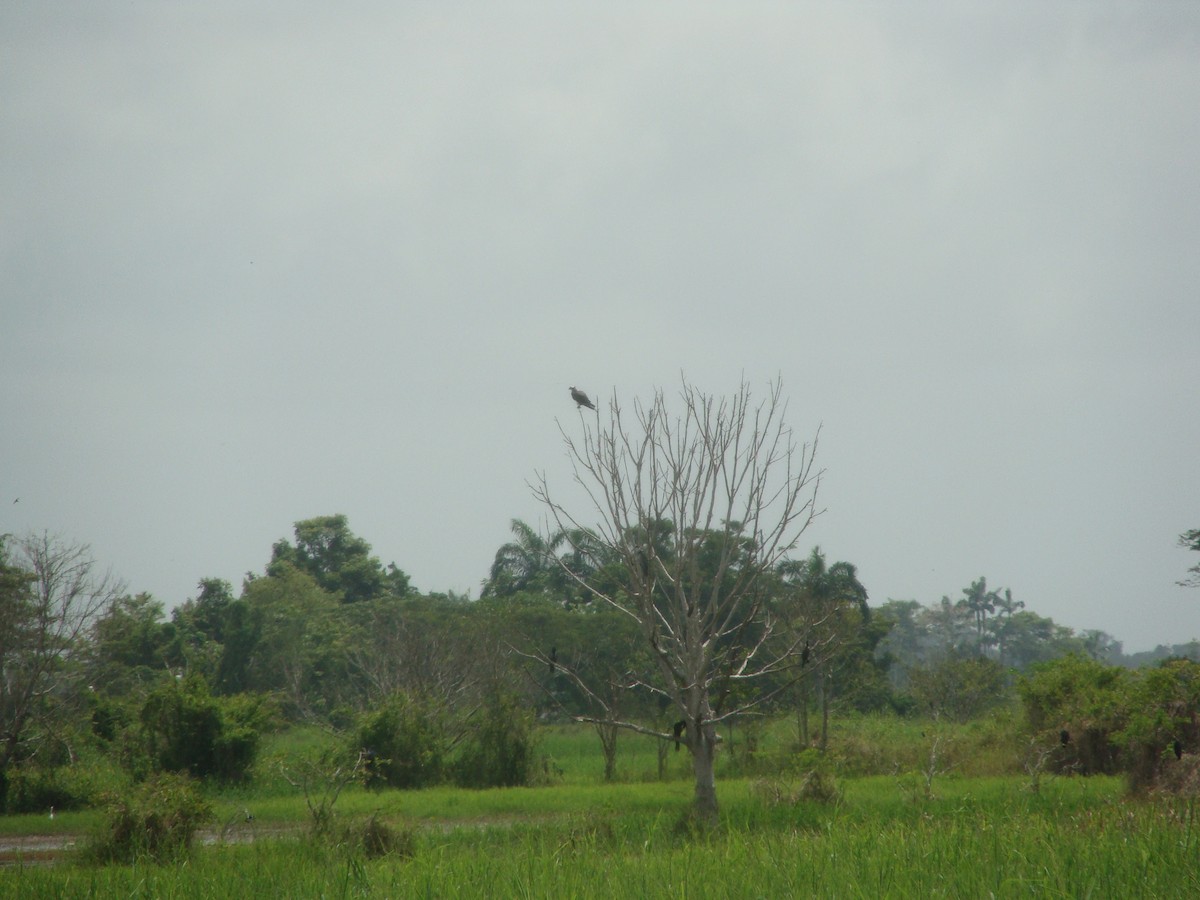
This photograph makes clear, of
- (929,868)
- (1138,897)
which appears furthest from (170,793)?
(1138,897)

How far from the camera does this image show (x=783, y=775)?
14867 millimetres

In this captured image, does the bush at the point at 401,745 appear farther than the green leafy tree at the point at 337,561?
No

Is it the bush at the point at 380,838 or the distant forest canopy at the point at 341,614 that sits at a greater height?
the distant forest canopy at the point at 341,614

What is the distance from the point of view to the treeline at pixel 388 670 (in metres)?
18.3

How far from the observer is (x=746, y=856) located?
7.69 m

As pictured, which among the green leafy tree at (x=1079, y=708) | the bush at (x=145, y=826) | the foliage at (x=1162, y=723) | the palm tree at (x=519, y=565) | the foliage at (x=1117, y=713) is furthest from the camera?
the palm tree at (x=519, y=565)

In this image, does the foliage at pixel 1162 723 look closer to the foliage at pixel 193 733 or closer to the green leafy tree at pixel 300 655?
the foliage at pixel 193 733

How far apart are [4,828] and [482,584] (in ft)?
90.6

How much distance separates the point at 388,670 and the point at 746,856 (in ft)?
61.0

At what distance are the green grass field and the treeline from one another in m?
1.63

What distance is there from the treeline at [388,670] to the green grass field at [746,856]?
1.63 meters

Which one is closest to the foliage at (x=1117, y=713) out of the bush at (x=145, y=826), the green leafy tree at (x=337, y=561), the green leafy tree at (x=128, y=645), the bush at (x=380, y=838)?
the bush at (x=380, y=838)

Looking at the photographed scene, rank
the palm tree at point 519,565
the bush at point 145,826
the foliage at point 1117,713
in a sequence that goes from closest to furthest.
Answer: the bush at point 145,826 < the foliage at point 1117,713 < the palm tree at point 519,565

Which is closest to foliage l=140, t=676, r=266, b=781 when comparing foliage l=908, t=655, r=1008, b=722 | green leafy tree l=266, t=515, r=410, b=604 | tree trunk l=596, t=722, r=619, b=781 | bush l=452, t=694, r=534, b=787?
bush l=452, t=694, r=534, b=787
